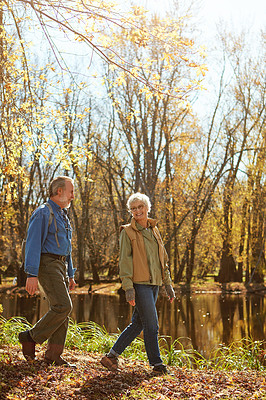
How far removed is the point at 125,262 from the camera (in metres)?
4.54

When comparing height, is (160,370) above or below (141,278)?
below

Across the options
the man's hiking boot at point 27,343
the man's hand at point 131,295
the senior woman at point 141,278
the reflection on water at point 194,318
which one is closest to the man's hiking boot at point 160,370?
the senior woman at point 141,278

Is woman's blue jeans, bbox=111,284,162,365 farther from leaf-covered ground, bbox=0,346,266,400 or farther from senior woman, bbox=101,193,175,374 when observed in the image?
leaf-covered ground, bbox=0,346,266,400

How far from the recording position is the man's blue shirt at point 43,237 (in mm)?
4180

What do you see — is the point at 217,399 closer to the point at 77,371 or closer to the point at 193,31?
the point at 77,371

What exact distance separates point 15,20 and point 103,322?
735cm

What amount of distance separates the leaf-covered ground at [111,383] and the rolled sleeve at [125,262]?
903 mm

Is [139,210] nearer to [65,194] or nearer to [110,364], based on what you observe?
[65,194]

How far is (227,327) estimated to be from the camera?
10125 mm

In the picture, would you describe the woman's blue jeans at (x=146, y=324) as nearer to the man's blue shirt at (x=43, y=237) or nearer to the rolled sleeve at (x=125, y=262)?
the rolled sleeve at (x=125, y=262)

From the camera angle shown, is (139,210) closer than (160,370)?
No

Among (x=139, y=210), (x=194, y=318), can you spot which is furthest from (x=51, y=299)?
(x=194, y=318)

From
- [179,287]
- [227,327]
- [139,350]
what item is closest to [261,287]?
[179,287]

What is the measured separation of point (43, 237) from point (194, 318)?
828 centimetres
